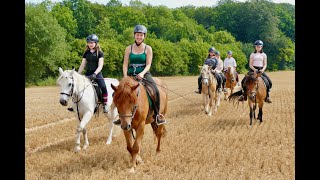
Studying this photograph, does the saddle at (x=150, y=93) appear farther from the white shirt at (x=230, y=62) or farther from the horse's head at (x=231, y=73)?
the white shirt at (x=230, y=62)

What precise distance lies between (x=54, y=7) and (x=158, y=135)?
6927 centimetres

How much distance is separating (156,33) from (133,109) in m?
85.8

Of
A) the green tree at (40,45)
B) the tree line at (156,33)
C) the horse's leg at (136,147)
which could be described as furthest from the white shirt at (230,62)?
the green tree at (40,45)

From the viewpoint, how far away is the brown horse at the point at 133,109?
6523mm

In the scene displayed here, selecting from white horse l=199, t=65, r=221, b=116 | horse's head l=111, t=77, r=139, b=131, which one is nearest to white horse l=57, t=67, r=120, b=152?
horse's head l=111, t=77, r=139, b=131

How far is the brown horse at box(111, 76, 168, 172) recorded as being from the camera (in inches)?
257

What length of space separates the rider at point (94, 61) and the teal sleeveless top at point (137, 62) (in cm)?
179

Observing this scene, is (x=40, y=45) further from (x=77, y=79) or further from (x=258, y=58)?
(x=77, y=79)

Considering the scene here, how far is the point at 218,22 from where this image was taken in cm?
11831

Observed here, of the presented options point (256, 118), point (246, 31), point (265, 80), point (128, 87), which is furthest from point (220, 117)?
point (246, 31)

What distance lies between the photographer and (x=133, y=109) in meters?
6.70

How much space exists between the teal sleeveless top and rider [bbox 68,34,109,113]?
1786mm

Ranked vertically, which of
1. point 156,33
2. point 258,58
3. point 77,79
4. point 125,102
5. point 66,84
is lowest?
point 125,102

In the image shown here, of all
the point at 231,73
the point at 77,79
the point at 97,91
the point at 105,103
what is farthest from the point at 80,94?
the point at 231,73
